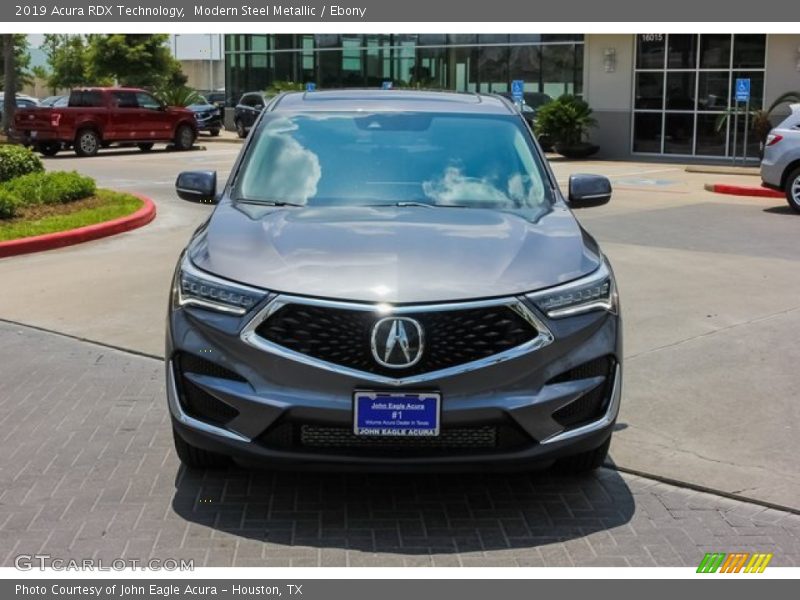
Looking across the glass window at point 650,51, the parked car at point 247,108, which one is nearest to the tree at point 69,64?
the parked car at point 247,108

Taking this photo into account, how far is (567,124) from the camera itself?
1113 inches

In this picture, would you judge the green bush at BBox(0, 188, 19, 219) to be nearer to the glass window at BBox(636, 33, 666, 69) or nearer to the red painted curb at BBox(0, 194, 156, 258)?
the red painted curb at BBox(0, 194, 156, 258)

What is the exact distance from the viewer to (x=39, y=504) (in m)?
4.62

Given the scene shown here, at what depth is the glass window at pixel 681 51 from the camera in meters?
27.8

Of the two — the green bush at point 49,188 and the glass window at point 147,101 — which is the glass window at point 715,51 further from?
the green bush at point 49,188

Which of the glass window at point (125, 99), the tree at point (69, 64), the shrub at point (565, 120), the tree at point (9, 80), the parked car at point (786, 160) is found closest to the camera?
the parked car at point (786, 160)

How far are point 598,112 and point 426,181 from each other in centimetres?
2521

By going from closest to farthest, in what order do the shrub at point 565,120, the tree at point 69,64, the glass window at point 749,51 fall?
the glass window at point 749,51
the shrub at point 565,120
the tree at point 69,64

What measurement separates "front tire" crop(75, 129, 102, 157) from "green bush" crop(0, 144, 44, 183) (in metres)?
13.0

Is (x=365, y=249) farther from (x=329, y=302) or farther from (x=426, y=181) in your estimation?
(x=426, y=181)

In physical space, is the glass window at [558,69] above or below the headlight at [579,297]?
above

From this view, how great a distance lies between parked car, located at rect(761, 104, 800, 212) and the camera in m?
15.8

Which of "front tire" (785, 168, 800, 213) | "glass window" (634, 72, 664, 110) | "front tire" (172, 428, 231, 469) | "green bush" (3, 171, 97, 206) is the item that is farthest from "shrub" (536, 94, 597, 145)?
"front tire" (172, 428, 231, 469)

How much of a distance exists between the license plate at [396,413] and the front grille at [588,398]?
0.51 m
